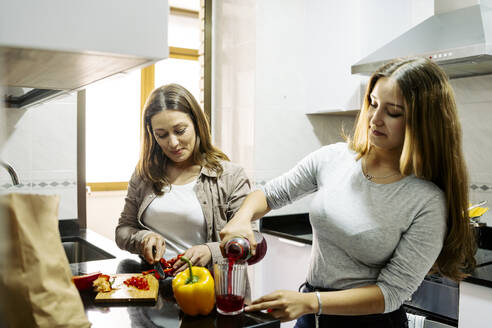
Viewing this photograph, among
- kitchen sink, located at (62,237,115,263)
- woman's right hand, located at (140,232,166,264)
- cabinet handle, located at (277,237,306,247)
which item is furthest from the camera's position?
cabinet handle, located at (277,237,306,247)

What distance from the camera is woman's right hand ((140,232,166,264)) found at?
1.50m

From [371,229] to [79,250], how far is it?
4.99 feet

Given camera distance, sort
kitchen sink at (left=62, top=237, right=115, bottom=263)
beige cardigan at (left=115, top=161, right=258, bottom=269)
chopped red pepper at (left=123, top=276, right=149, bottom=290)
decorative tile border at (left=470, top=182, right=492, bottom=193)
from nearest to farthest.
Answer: chopped red pepper at (left=123, top=276, right=149, bottom=290) < beige cardigan at (left=115, top=161, right=258, bottom=269) < kitchen sink at (left=62, top=237, right=115, bottom=263) < decorative tile border at (left=470, top=182, right=492, bottom=193)

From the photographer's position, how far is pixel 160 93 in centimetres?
182

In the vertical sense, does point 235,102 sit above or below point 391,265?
above

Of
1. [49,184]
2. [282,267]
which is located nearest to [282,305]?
[282,267]

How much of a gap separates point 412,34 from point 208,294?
169 cm

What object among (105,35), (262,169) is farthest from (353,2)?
(105,35)

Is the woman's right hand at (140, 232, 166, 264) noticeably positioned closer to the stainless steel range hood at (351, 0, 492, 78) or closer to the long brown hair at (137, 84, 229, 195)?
the long brown hair at (137, 84, 229, 195)

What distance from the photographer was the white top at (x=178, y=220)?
1.74 meters

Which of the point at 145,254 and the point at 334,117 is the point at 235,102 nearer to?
the point at 334,117

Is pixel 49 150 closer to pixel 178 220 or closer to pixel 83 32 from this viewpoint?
pixel 178 220

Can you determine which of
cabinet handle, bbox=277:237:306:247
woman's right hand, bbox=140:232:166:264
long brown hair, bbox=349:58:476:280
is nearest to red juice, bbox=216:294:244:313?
woman's right hand, bbox=140:232:166:264

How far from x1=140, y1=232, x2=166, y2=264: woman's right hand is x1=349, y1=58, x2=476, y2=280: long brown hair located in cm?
81
